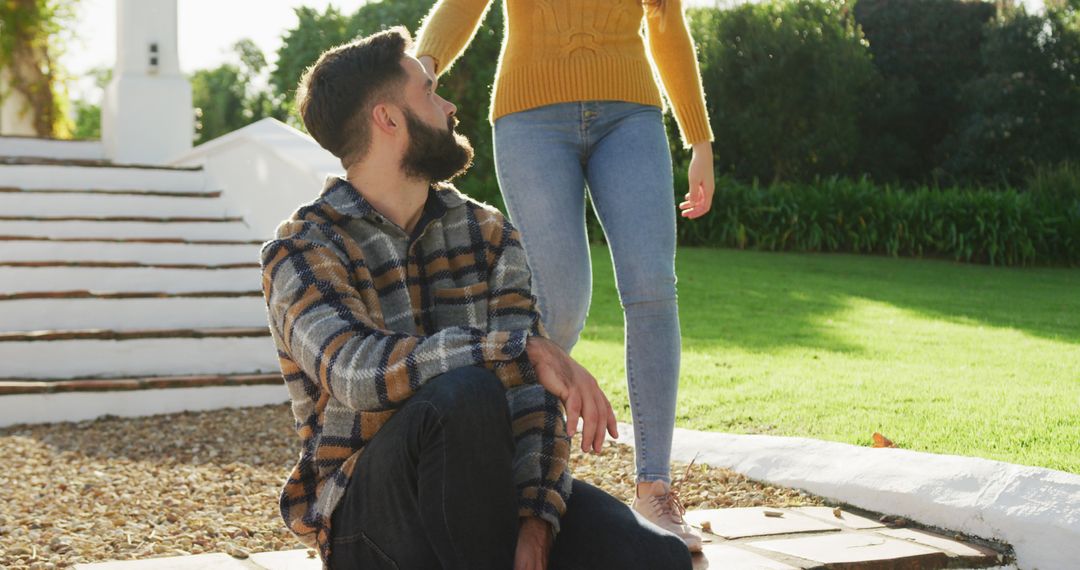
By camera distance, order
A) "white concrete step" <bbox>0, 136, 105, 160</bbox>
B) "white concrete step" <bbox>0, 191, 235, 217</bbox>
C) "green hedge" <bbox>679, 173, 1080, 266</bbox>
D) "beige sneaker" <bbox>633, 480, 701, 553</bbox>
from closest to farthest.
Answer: "beige sneaker" <bbox>633, 480, 701, 553</bbox>
"white concrete step" <bbox>0, 191, 235, 217</bbox>
"white concrete step" <bbox>0, 136, 105, 160</bbox>
"green hedge" <bbox>679, 173, 1080, 266</bbox>

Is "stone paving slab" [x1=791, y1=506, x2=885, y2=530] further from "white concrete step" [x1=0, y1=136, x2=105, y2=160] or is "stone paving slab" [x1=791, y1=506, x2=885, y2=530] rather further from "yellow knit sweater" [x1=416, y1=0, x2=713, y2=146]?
"white concrete step" [x1=0, y1=136, x2=105, y2=160]

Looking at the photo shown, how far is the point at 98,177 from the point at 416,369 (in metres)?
5.57

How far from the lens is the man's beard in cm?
220

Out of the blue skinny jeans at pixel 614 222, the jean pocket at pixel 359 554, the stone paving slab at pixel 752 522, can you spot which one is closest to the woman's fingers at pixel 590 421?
the jean pocket at pixel 359 554

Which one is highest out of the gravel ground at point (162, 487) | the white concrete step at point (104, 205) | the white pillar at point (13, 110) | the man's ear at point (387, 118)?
the white pillar at point (13, 110)

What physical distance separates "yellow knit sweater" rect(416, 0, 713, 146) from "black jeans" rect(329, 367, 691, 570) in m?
1.24

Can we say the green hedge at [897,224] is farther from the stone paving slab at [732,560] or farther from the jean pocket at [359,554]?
the jean pocket at [359,554]

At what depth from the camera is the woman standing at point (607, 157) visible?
279cm

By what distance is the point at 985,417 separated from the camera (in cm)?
425

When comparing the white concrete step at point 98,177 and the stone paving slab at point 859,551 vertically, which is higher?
the white concrete step at point 98,177

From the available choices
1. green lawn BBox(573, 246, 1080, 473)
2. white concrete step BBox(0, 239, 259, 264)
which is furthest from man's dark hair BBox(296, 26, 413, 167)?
white concrete step BBox(0, 239, 259, 264)

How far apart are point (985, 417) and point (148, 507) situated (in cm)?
284

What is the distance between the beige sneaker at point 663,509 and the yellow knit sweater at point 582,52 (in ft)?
2.98

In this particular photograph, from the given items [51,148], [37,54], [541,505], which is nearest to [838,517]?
[541,505]
